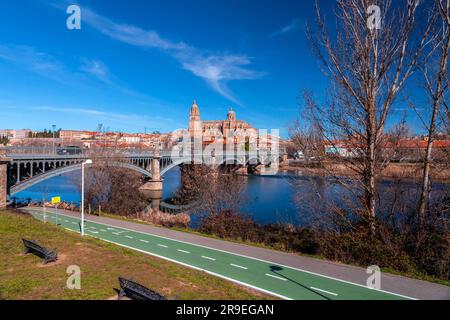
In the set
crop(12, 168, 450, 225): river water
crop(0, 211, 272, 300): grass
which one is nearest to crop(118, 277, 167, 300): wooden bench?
crop(0, 211, 272, 300): grass

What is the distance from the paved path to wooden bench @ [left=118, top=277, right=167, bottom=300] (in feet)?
11.4

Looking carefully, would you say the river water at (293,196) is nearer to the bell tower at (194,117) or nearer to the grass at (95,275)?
the grass at (95,275)

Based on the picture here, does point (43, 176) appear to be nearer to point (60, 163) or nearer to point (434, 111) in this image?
point (60, 163)

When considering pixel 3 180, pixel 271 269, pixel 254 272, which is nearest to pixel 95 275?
pixel 254 272

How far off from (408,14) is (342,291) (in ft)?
34.7

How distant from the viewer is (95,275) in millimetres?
9008

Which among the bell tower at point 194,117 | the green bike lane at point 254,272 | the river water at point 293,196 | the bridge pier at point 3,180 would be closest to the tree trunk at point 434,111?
the river water at point 293,196

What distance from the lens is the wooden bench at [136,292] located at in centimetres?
662

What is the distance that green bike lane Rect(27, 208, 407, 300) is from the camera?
8.72 m

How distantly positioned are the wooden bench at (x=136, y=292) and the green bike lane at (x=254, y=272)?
3.49m

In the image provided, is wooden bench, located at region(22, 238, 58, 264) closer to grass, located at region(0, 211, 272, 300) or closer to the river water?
grass, located at region(0, 211, 272, 300)

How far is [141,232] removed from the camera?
57.1ft

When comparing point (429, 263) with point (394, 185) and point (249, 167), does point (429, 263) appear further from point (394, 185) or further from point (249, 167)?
point (249, 167)

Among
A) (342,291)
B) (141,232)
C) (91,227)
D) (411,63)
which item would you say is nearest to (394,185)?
(411,63)
